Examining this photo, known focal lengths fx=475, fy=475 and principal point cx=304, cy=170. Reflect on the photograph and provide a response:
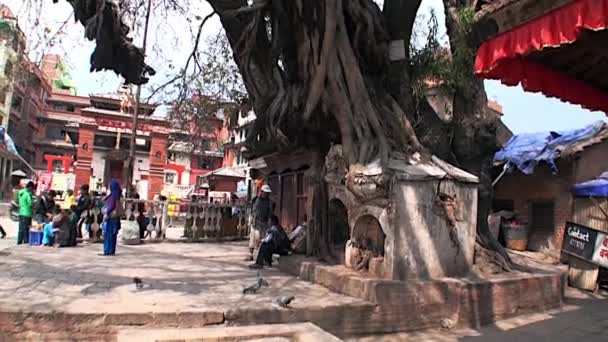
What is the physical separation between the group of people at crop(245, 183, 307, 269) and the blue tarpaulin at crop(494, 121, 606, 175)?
22.2 feet

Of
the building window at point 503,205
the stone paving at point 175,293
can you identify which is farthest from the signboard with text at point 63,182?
the building window at point 503,205

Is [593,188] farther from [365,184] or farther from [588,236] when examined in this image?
[365,184]

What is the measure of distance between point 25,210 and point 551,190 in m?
13.4

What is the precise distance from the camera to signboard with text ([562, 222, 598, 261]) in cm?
1084

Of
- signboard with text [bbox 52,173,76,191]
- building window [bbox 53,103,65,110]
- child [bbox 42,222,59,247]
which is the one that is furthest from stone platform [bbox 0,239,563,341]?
building window [bbox 53,103,65,110]

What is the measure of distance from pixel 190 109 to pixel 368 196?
1033cm

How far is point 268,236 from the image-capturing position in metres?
9.38

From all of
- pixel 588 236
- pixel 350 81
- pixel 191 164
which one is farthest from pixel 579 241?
pixel 191 164

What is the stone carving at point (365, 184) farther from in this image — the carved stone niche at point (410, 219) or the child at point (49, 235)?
the child at point (49, 235)

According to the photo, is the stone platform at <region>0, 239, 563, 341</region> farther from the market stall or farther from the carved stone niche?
the market stall

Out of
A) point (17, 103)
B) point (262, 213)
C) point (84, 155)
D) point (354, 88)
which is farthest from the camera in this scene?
point (17, 103)

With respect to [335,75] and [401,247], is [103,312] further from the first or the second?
[335,75]

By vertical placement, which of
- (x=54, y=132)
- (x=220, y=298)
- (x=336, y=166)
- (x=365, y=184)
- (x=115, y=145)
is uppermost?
(x=54, y=132)

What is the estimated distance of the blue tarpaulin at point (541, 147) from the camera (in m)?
12.2
